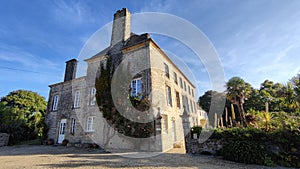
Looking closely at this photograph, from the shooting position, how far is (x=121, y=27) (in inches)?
493

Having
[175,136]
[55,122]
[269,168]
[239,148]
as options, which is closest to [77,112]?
[55,122]

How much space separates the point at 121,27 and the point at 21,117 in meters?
13.1

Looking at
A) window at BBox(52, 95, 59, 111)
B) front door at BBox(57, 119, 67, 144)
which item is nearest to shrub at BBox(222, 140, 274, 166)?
front door at BBox(57, 119, 67, 144)

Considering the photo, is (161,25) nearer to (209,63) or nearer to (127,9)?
(209,63)

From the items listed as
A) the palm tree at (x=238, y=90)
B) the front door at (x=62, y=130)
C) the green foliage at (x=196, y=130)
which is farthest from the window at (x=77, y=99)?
the palm tree at (x=238, y=90)

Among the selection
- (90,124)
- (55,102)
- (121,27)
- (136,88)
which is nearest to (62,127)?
(55,102)

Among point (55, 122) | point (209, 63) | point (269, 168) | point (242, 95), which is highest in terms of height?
point (209, 63)

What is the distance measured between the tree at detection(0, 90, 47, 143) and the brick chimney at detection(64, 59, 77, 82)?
5.06 metres

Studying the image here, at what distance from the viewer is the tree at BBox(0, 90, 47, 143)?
1322 centimetres

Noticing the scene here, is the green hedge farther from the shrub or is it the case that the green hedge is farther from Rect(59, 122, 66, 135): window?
Rect(59, 122, 66, 135): window

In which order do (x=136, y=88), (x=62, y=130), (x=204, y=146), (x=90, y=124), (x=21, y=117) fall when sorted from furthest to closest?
(x=21, y=117) → (x=62, y=130) → (x=90, y=124) → (x=136, y=88) → (x=204, y=146)

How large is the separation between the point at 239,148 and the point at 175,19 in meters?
7.44

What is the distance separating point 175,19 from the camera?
29.3ft

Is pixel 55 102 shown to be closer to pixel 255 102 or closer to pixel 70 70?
pixel 70 70
